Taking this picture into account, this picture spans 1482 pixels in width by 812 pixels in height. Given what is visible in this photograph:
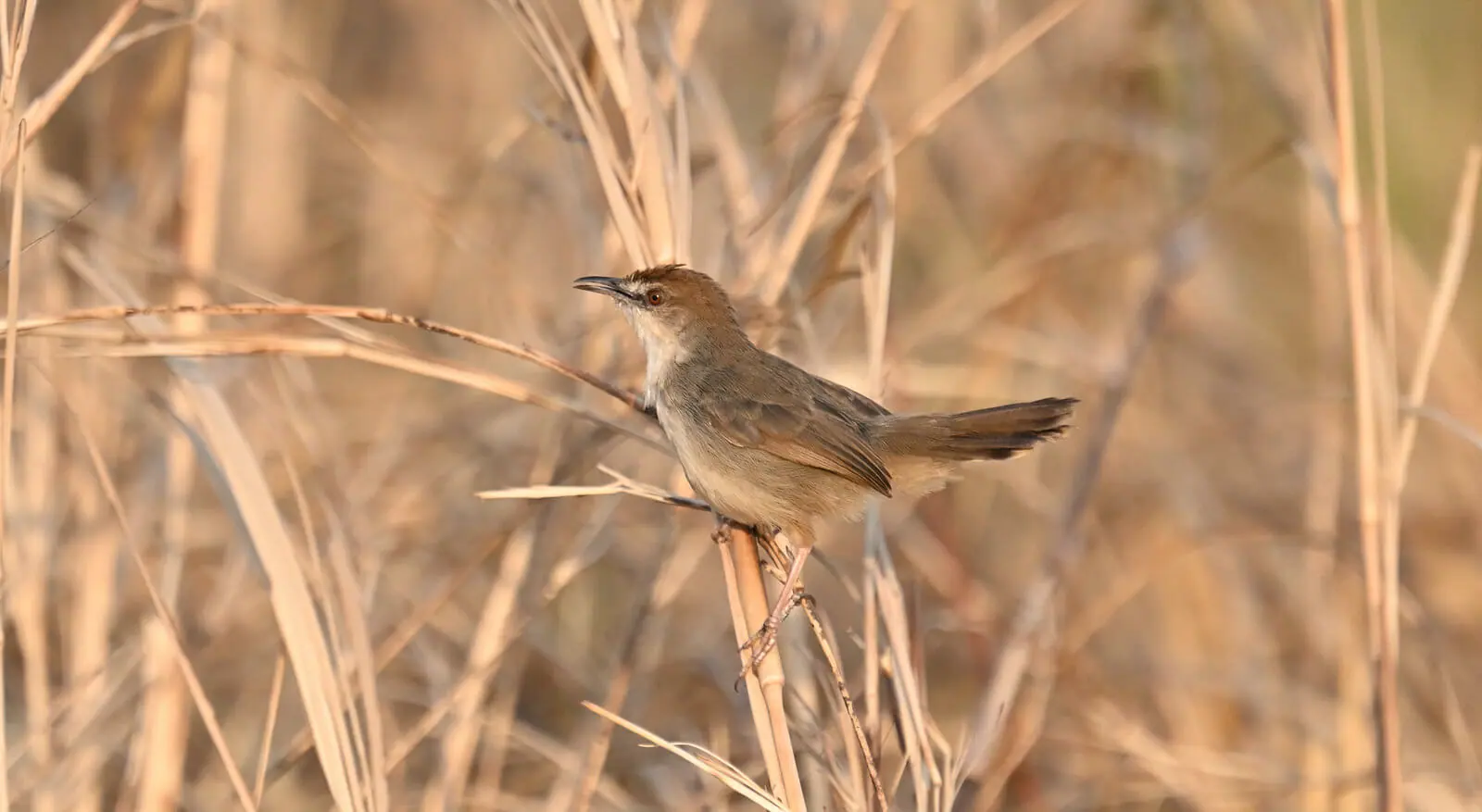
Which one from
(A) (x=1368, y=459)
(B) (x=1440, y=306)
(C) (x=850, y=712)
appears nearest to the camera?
(C) (x=850, y=712)

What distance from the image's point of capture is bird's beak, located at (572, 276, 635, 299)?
270 cm

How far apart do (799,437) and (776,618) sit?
1.60ft

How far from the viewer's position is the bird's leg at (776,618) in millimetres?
2098

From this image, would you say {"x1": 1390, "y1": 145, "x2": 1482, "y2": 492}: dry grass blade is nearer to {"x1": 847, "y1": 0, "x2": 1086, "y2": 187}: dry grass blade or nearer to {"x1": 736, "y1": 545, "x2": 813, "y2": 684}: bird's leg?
{"x1": 847, "y1": 0, "x2": 1086, "y2": 187}: dry grass blade

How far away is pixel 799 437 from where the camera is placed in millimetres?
2623

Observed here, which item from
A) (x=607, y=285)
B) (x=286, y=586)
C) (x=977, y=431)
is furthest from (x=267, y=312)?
(x=977, y=431)

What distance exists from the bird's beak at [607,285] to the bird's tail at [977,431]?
22.4 inches

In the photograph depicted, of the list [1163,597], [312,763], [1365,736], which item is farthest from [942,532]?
[312,763]

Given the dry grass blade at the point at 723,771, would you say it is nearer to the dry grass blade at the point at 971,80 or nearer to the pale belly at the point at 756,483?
the pale belly at the point at 756,483

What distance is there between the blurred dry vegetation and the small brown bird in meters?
0.13

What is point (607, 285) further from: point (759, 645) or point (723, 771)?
point (723, 771)

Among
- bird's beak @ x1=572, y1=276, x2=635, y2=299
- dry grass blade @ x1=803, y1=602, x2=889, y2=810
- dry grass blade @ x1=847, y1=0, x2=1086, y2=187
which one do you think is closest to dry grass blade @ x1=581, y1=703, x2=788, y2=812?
dry grass blade @ x1=803, y1=602, x2=889, y2=810

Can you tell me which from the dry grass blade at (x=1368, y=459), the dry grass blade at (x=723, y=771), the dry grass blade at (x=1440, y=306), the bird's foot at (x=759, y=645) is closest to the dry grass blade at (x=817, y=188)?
the bird's foot at (x=759, y=645)

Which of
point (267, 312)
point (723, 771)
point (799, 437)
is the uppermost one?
point (799, 437)
